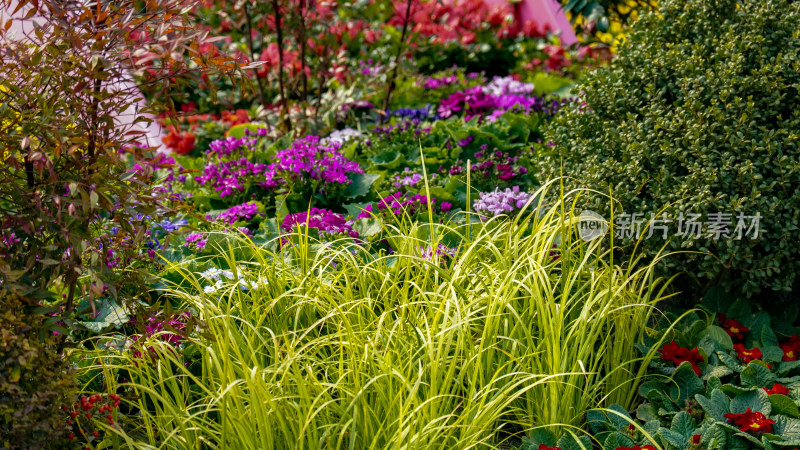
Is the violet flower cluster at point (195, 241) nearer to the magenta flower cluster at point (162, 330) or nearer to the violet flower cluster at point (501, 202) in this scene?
the magenta flower cluster at point (162, 330)

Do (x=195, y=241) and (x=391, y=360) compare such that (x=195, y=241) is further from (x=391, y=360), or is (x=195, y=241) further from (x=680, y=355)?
(x=680, y=355)

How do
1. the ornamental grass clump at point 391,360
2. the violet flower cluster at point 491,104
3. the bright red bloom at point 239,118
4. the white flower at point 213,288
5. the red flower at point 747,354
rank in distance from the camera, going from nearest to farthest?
the ornamental grass clump at point 391,360, the white flower at point 213,288, the red flower at point 747,354, the violet flower cluster at point 491,104, the bright red bloom at point 239,118

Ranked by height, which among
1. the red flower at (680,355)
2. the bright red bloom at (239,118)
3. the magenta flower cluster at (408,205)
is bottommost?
the red flower at (680,355)

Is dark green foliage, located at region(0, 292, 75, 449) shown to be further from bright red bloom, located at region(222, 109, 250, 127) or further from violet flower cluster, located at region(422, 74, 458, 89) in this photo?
violet flower cluster, located at region(422, 74, 458, 89)

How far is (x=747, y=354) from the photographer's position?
2.63 meters

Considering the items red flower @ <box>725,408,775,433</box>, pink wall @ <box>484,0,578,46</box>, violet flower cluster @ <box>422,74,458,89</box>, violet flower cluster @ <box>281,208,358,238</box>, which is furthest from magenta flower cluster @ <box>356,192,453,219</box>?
pink wall @ <box>484,0,578,46</box>

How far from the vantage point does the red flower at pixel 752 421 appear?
2211 mm

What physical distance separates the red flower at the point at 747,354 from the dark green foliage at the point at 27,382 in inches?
90.4

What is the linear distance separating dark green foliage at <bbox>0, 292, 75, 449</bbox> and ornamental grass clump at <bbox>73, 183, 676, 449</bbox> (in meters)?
0.20

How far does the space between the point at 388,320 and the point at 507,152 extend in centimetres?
178

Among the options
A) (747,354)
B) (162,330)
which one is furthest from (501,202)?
(162,330)

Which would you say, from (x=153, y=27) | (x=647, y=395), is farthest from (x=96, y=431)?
(x=647, y=395)

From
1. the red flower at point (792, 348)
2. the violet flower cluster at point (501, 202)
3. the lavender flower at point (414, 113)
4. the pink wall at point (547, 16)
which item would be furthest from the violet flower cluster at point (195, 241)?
the pink wall at point (547, 16)

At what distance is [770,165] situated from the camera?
2711mm
